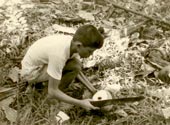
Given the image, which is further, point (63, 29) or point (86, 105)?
point (63, 29)

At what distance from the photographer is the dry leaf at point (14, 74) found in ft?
12.6

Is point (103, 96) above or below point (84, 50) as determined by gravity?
below

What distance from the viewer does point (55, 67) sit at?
3.25 meters

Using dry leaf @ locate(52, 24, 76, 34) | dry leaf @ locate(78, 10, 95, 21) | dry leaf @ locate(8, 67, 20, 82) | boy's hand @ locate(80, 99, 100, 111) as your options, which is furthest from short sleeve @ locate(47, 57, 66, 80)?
dry leaf @ locate(78, 10, 95, 21)

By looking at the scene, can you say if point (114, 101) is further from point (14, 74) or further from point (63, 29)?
point (63, 29)

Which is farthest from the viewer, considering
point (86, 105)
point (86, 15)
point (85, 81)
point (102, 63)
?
point (86, 15)

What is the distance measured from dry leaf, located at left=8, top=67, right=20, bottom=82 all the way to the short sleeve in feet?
2.08

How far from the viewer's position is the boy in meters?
3.17

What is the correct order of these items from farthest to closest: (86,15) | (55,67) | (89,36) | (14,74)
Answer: (86,15) < (14,74) < (55,67) < (89,36)

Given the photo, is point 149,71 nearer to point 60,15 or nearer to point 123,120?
point 123,120

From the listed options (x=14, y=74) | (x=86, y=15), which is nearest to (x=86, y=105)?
(x=14, y=74)

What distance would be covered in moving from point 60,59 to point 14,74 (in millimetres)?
785

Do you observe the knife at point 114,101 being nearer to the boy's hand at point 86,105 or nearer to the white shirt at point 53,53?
the boy's hand at point 86,105

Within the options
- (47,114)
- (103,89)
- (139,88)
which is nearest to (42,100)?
(47,114)
